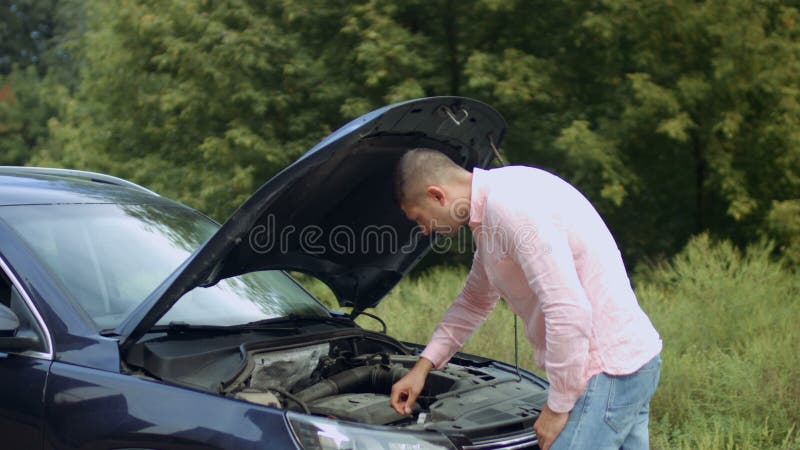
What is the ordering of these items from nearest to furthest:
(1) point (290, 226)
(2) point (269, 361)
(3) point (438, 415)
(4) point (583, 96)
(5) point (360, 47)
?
(3) point (438, 415)
(2) point (269, 361)
(1) point (290, 226)
(5) point (360, 47)
(4) point (583, 96)

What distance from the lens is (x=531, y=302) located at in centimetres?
289

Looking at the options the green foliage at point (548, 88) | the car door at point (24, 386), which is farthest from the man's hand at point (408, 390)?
the green foliage at point (548, 88)

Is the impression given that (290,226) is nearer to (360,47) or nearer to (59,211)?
(59,211)

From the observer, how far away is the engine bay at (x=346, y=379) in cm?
322

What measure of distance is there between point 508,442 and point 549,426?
37 centimetres

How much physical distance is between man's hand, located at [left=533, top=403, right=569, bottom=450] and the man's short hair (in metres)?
0.81

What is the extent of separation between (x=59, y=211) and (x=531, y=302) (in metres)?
2.14

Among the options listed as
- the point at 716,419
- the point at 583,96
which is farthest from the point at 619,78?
the point at 716,419

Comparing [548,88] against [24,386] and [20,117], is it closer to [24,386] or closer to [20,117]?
[24,386]

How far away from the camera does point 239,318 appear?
3871 mm

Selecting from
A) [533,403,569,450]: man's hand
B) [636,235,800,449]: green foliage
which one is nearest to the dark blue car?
[533,403,569,450]: man's hand

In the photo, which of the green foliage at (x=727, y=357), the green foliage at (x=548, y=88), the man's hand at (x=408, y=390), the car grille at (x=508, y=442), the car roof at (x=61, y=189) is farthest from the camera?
the green foliage at (x=548, y=88)

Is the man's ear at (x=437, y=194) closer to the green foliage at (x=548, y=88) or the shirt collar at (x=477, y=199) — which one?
the shirt collar at (x=477, y=199)

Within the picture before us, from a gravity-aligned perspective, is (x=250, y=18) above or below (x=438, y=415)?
above
